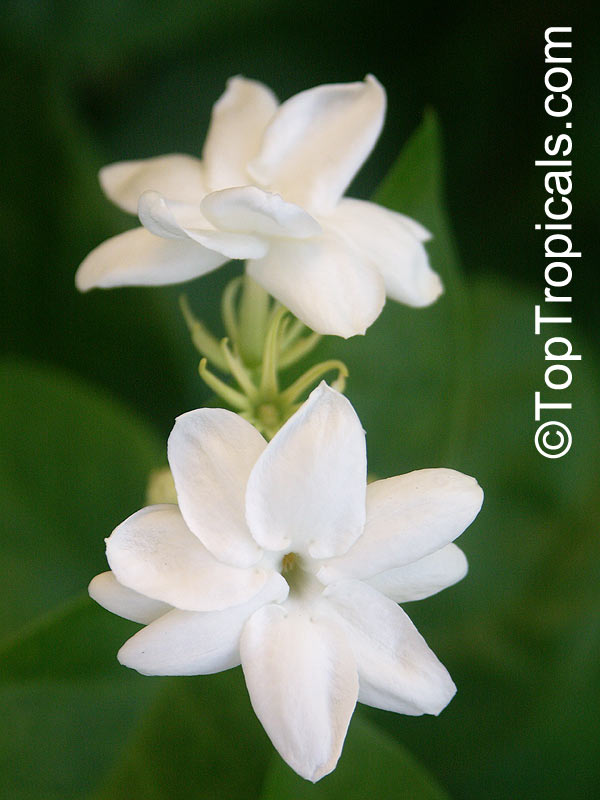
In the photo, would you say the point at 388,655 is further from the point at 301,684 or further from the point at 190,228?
the point at 190,228

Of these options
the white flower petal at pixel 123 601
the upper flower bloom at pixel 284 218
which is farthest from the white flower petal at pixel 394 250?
the white flower petal at pixel 123 601

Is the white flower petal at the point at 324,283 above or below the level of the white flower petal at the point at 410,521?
above

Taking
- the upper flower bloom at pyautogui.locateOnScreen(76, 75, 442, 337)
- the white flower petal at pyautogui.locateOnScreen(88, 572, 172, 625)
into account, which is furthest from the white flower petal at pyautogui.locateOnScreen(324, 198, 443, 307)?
the white flower petal at pyautogui.locateOnScreen(88, 572, 172, 625)

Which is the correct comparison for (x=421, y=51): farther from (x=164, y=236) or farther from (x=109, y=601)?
(x=109, y=601)

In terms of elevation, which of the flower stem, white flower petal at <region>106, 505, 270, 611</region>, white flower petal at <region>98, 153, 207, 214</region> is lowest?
white flower petal at <region>106, 505, 270, 611</region>

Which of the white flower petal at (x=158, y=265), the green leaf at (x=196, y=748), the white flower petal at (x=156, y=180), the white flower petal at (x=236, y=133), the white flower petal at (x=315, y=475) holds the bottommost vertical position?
the green leaf at (x=196, y=748)

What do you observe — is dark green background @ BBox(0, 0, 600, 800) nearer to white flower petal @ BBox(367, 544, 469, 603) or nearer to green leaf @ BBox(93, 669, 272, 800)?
green leaf @ BBox(93, 669, 272, 800)

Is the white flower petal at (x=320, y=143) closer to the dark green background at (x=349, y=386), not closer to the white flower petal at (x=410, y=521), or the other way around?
the dark green background at (x=349, y=386)
